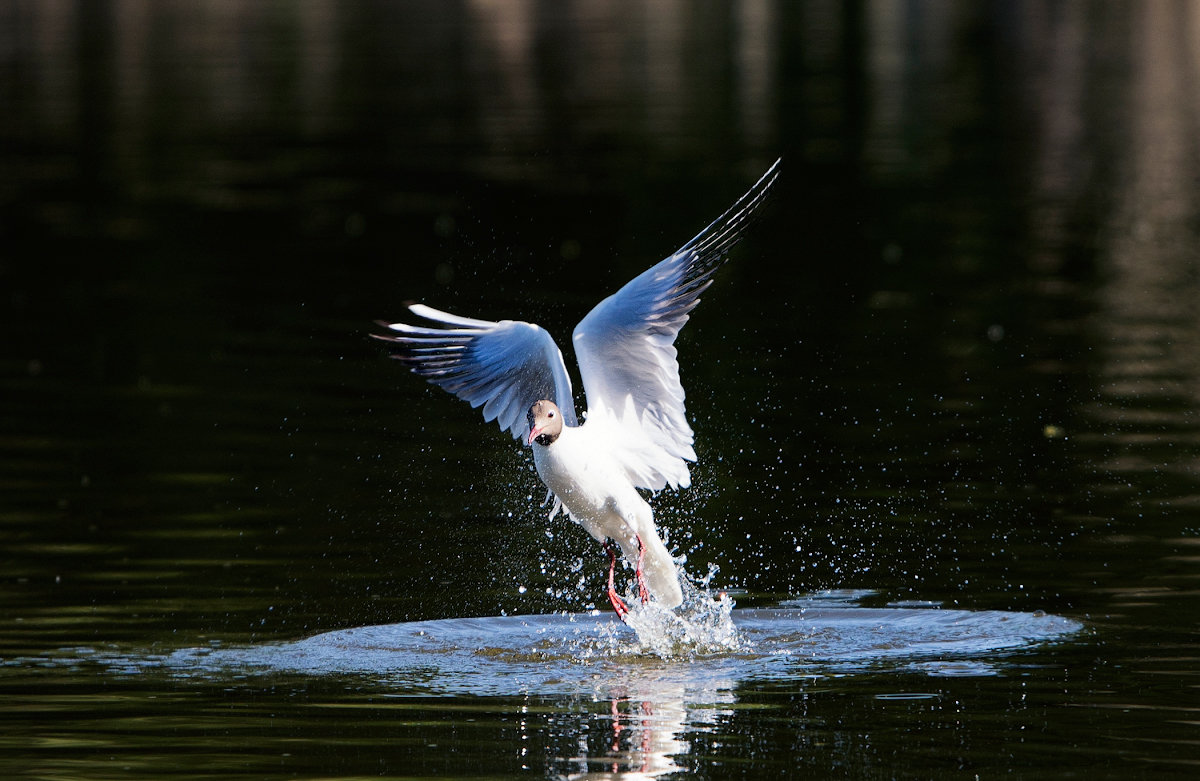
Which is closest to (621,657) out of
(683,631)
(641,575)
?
(683,631)

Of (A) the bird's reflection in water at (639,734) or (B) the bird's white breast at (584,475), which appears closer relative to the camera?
(A) the bird's reflection in water at (639,734)

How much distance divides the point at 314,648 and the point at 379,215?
663 inches

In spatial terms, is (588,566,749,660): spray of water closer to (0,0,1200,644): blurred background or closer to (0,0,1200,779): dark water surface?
(0,0,1200,779): dark water surface

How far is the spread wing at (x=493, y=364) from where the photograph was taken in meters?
10.6

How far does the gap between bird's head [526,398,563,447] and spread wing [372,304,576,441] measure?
40cm

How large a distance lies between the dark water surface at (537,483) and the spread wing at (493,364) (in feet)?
3.12

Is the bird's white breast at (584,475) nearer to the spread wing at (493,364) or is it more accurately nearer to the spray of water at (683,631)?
the spread wing at (493,364)

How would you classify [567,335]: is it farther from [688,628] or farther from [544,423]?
[688,628]

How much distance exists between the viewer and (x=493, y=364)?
10883 mm

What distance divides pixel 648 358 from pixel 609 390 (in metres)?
0.33

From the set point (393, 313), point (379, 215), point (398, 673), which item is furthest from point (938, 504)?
point (379, 215)

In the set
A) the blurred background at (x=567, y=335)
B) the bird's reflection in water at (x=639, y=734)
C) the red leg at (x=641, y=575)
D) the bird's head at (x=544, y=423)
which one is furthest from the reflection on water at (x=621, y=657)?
the bird's head at (x=544, y=423)

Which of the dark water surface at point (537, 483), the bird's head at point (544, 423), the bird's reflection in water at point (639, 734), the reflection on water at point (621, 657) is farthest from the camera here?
the bird's head at point (544, 423)

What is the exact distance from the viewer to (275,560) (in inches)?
442
